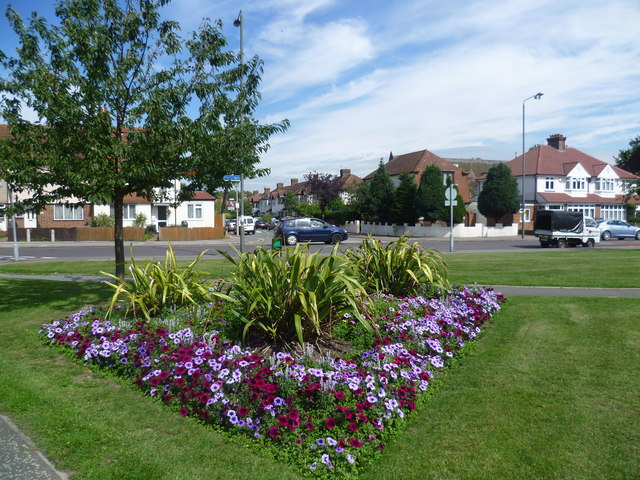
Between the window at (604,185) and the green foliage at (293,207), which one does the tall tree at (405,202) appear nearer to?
the green foliage at (293,207)

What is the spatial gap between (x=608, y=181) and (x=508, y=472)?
67.0 metres

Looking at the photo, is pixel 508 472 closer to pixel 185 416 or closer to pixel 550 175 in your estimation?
pixel 185 416

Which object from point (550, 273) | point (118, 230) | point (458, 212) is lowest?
point (550, 273)

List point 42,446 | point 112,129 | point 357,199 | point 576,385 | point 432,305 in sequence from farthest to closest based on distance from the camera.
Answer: point 357,199
point 112,129
point 432,305
point 576,385
point 42,446

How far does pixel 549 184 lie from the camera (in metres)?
57.5

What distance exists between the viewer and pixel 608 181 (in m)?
61.4

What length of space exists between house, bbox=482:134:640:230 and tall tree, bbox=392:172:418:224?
46.1 feet

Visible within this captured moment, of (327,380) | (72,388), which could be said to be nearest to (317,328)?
(327,380)

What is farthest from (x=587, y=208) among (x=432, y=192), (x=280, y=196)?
(x=280, y=196)

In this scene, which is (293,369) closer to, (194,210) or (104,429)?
(104,429)

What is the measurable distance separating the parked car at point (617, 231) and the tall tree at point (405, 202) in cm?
1553

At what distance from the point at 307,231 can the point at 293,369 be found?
26.2 meters

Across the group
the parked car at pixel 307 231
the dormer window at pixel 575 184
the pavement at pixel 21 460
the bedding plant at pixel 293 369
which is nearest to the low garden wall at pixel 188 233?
the parked car at pixel 307 231

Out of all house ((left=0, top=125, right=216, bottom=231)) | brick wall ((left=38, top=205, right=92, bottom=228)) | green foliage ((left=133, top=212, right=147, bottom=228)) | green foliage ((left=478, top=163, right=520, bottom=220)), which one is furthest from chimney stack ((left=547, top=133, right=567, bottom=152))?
brick wall ((left=38, top=205, right=92, bottom=228))
